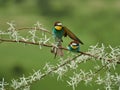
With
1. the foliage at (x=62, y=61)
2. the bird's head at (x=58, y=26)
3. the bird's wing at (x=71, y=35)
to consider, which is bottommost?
the foliage at (x=62, y=61)

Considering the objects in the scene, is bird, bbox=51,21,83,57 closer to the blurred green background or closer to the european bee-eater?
the european bee-eater

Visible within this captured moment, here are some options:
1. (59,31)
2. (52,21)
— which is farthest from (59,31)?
(52,21)

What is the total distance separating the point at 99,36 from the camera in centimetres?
295

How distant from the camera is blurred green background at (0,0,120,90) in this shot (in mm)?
2672

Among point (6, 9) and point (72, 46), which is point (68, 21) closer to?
point (6, 9)

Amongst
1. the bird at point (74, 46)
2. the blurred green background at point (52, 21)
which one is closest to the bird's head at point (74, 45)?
the bird at point (74, 46)

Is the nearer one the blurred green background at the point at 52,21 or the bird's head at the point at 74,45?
the bird's head at the point at 74,45

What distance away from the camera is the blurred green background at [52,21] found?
8.77 ft

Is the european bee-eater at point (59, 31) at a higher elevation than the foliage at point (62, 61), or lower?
higher

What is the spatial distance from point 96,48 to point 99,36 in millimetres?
2319

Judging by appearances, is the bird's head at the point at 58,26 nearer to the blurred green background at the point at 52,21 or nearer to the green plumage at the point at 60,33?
the green plumage at the point at 60,33

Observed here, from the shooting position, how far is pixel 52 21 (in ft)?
10.7

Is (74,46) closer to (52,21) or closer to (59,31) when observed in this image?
(59,31)

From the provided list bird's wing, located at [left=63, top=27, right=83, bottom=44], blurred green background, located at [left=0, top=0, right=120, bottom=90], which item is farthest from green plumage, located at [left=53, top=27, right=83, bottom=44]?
blurred green background, located at [left=0, top=0, right=120, bottom=90]
